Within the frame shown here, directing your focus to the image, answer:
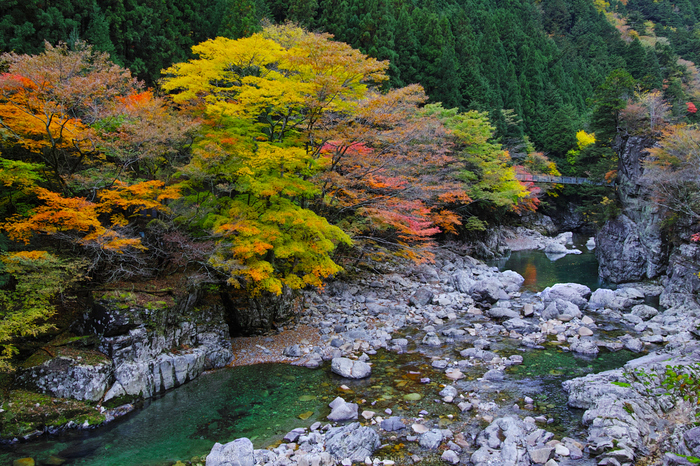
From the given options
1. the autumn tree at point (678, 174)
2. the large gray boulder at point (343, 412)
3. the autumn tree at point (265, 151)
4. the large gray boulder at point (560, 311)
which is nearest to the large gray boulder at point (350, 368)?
the large gray boulder at point (343, 412)

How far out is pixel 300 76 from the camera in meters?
10.7

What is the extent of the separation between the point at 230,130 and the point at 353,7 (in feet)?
66.8

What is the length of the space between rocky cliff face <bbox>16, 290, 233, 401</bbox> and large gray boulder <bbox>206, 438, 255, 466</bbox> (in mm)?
2935

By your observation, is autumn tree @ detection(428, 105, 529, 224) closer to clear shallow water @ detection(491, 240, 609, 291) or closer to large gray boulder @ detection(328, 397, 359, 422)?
clear shallow water @ detection(491, 240, 609, 291)

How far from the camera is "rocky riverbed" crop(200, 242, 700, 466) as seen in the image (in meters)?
5.64

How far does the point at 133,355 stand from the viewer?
314 inches

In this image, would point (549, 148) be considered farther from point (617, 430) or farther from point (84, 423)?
point (84, 423)

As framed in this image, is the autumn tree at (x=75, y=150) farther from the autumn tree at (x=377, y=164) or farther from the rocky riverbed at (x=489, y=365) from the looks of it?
the rocky riverbed at (x=489, y=365)

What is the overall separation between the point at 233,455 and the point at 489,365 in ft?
19.6

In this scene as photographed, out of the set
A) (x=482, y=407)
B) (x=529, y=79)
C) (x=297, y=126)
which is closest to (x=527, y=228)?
(x=529, y=79)

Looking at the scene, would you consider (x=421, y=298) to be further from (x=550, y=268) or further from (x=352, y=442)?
(x=550, y=268)

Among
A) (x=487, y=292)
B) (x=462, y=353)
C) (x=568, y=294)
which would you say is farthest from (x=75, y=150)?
(x=568, y=294)

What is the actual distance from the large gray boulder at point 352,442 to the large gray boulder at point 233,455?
1155 mm

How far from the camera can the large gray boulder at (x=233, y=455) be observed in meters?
5.53
